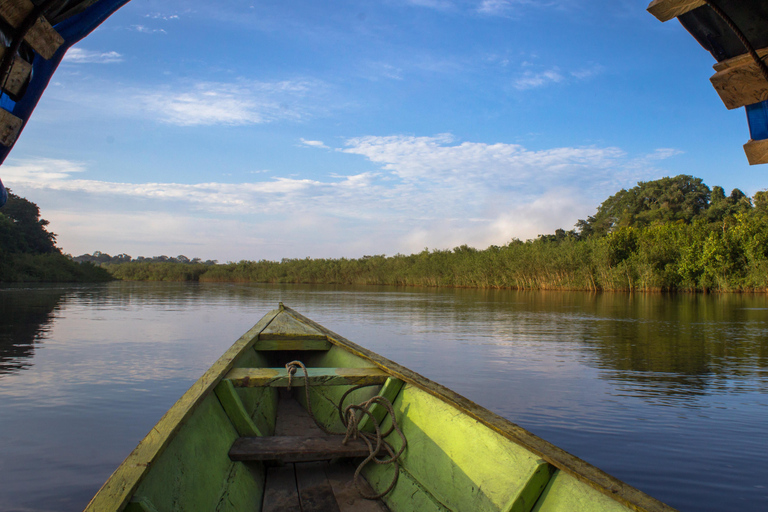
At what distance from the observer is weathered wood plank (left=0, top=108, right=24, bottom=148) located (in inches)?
57.4

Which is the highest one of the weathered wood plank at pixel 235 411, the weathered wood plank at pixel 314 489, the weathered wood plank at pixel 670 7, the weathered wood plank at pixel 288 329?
the weathered wood plank at pixel 670 7

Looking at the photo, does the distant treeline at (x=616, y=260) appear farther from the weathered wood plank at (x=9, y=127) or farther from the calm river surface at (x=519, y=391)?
the weathered wood plank at (x=9, y=127)

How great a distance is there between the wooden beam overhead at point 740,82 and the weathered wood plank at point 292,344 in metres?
3.55

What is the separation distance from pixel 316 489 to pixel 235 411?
0.63m

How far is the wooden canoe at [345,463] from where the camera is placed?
1.43 meters

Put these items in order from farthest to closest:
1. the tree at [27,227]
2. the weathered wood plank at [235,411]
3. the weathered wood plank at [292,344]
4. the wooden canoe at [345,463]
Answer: the tree at [27,227]
the weathered wood plank at [292,344]
the weathered wood plank at [235,411]
the wooden canoe at [345,463]

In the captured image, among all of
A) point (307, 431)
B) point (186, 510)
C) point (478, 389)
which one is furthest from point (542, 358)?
point (186, 510)

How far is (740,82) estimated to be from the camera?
198 cm

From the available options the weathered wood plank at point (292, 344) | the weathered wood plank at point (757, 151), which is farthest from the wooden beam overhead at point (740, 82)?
the weathered wood plank at point (292, 344)

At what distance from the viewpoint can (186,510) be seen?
1.57 metres

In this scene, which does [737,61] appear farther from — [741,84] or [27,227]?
[27,227]

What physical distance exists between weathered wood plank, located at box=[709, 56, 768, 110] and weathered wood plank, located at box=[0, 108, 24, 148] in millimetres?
2761

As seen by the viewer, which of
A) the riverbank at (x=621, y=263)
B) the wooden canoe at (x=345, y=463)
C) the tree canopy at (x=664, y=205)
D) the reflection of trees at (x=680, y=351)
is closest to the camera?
the wooden canoe at (x=345, y=463)

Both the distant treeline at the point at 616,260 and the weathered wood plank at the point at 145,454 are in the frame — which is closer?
the weathered wood plank at the point at 145,454
